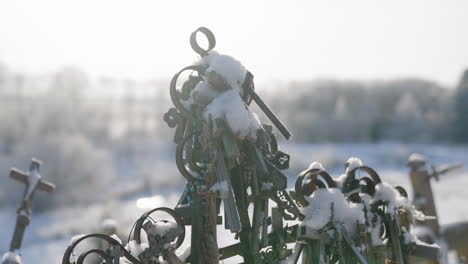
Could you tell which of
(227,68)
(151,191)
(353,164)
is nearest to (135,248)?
(227,68)

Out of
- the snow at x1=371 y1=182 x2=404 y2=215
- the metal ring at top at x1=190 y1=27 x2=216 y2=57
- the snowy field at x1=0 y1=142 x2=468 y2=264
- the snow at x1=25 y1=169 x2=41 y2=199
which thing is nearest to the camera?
the metal ring at top at x1=190 y1=27 x2=216 y2=57

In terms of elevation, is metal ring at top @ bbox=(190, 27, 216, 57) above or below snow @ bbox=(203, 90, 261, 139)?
above

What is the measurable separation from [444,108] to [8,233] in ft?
129

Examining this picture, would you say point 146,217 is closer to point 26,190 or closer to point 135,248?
point 135,248

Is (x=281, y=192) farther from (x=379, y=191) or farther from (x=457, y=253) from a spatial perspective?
(x=457, y=253)

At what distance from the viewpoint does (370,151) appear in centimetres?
3312

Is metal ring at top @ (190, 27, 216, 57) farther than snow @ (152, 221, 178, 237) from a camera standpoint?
Yes

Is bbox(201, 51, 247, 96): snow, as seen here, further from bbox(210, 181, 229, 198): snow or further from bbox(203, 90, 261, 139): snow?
bbox(210, 181, 229, 198): snow

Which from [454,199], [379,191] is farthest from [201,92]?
[454,199]

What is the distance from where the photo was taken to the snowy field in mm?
14677

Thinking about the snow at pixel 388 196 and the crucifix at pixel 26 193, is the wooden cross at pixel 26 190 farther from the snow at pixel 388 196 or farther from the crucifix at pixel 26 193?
the snow at pixel 388 196

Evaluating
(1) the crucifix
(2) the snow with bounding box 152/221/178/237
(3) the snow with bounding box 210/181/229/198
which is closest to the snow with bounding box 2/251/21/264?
(1) the crucifix

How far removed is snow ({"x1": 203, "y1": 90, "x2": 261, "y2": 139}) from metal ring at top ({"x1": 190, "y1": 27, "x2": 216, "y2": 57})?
379 millimetres

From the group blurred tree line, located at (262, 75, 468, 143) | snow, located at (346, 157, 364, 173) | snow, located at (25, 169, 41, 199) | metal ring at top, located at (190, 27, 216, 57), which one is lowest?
snow, located at (346, 157, 364, 173)
